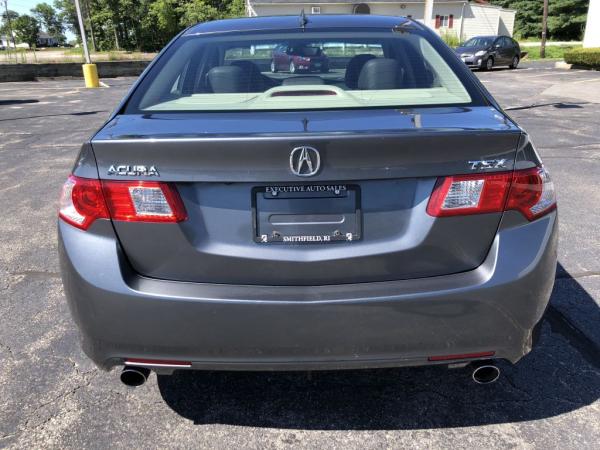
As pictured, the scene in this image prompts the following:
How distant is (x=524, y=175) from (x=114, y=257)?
149cm

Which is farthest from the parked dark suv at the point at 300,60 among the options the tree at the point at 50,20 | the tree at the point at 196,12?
the tree at the point at 50,20

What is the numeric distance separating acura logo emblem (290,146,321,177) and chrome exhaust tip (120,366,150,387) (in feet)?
3.15

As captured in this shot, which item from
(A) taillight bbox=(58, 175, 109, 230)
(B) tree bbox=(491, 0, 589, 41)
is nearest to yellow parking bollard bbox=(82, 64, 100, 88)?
(A) taillight bbox=(58, 175, 109, 230)

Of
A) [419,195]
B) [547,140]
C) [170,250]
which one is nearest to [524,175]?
[419,195]

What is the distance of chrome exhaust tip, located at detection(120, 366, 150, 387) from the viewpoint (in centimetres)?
205

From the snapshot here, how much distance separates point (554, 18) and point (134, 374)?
195 feet

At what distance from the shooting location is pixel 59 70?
83.9 ft

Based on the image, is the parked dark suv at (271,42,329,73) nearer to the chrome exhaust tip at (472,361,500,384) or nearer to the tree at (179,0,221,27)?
the chrome exhaust tip at (472,361,500,384)

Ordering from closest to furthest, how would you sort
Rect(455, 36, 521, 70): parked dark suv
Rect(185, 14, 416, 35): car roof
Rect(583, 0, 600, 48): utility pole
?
1. Rect(185, 14, 416, 35): car roof
2. Rect(455, 36, 521, 70): parked dark suv
3. Rect(583, 0, 600, 48): utility pole

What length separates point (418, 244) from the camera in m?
1.86

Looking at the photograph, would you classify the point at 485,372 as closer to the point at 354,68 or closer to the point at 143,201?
the point at 143,201

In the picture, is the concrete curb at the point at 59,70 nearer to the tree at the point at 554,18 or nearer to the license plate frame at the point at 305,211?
the license plate frame at the point at 305,211

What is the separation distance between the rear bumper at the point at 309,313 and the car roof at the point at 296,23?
1.58 metres

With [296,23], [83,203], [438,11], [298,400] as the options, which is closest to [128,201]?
[83,203]
